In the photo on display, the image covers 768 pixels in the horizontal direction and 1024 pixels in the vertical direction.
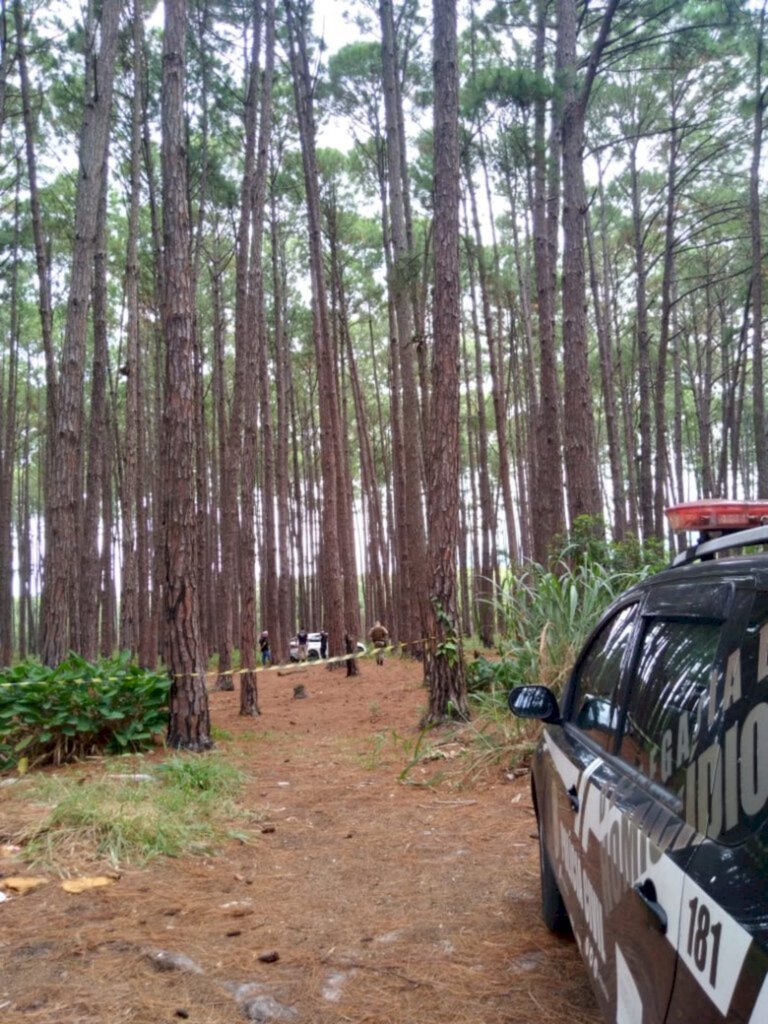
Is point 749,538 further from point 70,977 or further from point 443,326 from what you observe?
point 443,326

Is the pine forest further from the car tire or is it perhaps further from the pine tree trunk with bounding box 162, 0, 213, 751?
the car tire

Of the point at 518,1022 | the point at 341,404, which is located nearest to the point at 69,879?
the point at 518,1022

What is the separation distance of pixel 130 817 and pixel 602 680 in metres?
3.46

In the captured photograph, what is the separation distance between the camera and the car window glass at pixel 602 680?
2.62m

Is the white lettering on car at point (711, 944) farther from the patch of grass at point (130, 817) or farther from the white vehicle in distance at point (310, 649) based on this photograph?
the white vehicle in distance at point (310, 649)

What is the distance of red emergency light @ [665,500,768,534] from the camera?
252cm

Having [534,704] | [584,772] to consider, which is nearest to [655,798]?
[584,772]

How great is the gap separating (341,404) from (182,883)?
783 inches

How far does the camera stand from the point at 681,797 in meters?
1.71

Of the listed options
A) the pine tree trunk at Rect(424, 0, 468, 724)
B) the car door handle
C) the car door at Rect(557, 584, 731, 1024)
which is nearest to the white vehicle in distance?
the pine tree trunk at Rect(424, 0, 468, 724)

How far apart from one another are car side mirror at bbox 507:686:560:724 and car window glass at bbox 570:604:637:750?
0.09 meters

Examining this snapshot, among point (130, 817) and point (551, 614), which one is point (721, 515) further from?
point (551, 614)

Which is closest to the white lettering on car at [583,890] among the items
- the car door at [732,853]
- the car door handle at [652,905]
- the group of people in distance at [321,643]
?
the car door handle at [652,905]

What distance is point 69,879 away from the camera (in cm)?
437
